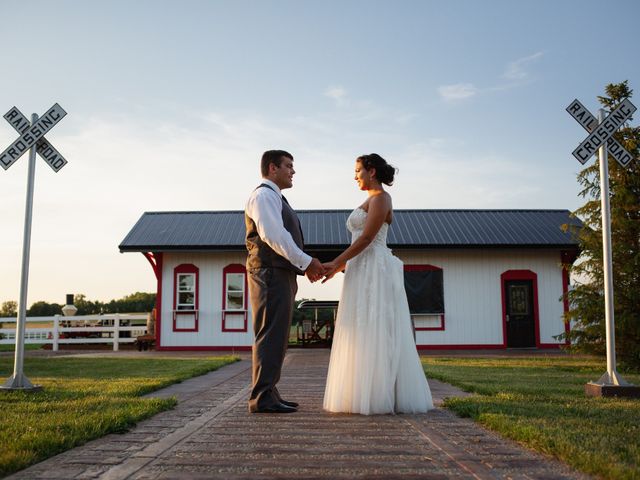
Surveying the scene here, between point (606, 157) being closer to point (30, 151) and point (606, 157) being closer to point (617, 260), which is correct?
point (617, 260)

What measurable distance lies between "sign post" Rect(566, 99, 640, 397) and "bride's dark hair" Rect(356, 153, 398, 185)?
2.34 m

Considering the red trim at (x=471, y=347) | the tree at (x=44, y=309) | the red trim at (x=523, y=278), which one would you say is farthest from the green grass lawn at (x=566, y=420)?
the tree at (x=44, y=309)

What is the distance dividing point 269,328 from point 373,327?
833 millimetres

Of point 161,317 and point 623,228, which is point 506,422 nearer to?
point 623,228

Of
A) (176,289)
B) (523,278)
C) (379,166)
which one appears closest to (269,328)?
(379,166)

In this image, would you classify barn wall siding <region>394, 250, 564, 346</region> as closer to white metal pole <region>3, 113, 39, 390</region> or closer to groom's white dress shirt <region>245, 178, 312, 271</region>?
white metal pole <region>3, 113, 39, 390</region>

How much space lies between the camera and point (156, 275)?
55.6 ft

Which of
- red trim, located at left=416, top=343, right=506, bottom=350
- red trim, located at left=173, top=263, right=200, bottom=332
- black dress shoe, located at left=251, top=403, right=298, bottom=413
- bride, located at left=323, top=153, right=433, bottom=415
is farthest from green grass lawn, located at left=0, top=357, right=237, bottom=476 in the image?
red trim, located at left=416, top=343, right=506, bottom=350

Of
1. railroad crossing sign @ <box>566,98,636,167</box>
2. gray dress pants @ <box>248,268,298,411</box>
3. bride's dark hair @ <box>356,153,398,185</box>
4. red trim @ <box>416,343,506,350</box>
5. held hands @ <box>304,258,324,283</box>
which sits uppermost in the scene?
railroad crossing sign @ <box>566,98,636,167</box>

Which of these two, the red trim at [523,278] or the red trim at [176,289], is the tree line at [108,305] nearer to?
the red trim at [176,289]

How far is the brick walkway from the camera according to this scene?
2545 millimetres

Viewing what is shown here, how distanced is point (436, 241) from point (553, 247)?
132 inches

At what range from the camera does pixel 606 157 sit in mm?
5930

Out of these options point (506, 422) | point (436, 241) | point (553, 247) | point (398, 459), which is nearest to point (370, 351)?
point (506, 422)
